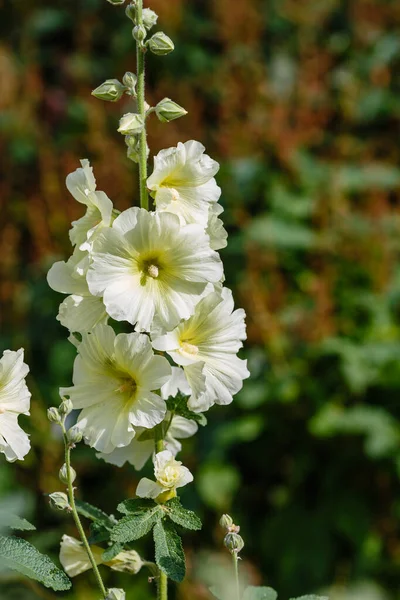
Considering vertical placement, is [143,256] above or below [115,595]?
above

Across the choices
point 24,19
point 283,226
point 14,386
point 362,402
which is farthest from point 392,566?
point 24,19

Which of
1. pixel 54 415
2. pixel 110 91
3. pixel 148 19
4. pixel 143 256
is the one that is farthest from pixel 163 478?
pixel 148 19

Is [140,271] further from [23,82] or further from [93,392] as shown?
[23,82]

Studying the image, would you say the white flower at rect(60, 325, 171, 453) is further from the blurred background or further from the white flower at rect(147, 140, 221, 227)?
the blurred background

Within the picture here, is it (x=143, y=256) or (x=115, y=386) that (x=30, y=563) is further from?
(x=143, y=256)

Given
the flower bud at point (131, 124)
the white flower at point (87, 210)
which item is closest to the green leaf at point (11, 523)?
the white flower at point (87, 210)
